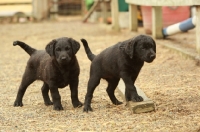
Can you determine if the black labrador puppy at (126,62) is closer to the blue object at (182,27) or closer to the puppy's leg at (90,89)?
the puppy's leg at (90,89)

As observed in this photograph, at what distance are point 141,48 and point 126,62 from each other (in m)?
0.26

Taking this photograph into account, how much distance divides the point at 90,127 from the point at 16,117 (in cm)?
120

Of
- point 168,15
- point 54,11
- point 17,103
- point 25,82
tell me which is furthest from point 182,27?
point 54,11

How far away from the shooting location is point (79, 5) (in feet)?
87.4

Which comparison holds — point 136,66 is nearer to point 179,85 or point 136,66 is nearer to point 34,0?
point 179,85

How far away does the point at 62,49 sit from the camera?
6527 mm

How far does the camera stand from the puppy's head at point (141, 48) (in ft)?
19.9

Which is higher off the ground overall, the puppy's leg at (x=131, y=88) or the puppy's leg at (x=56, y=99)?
the puppy's leg at (x=131, y=88)

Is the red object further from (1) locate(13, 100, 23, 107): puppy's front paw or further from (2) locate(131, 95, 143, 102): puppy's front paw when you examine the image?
(2) locate(131, 95, 143, 102): puppy's front paw

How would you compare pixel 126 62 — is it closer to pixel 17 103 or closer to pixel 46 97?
pixel 46 97

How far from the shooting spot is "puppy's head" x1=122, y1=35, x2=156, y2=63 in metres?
6.06

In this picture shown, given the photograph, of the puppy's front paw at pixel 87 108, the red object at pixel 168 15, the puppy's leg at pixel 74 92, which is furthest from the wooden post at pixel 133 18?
the puppy's front paw at pixel 87 108

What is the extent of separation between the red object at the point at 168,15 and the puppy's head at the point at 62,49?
772cm

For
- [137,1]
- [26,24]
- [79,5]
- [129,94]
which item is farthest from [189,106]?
[79,5]
